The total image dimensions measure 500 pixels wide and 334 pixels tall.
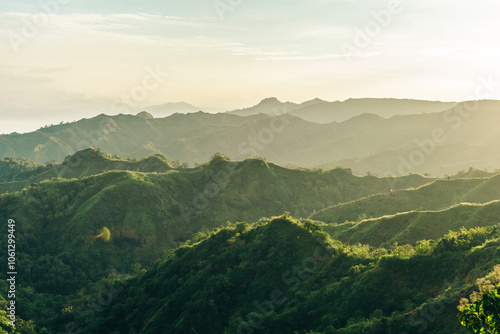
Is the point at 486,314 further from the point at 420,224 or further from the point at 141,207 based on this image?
the point at 141,207

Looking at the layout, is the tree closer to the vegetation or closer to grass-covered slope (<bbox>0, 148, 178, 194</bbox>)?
the vegetation

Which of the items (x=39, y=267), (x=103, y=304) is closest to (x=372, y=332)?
(x=103, y=304)

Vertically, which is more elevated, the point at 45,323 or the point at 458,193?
the point at 458,193

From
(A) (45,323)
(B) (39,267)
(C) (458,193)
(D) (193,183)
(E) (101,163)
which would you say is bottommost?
(A) (45,323)

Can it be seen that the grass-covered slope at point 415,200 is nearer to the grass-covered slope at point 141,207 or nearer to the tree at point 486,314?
the grass-covered slope at point 141,207

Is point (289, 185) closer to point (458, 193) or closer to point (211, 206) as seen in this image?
point (211, 206)

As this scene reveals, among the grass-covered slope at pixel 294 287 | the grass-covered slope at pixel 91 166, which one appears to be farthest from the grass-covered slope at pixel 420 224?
the grass-covered slope at pixel 91 166
